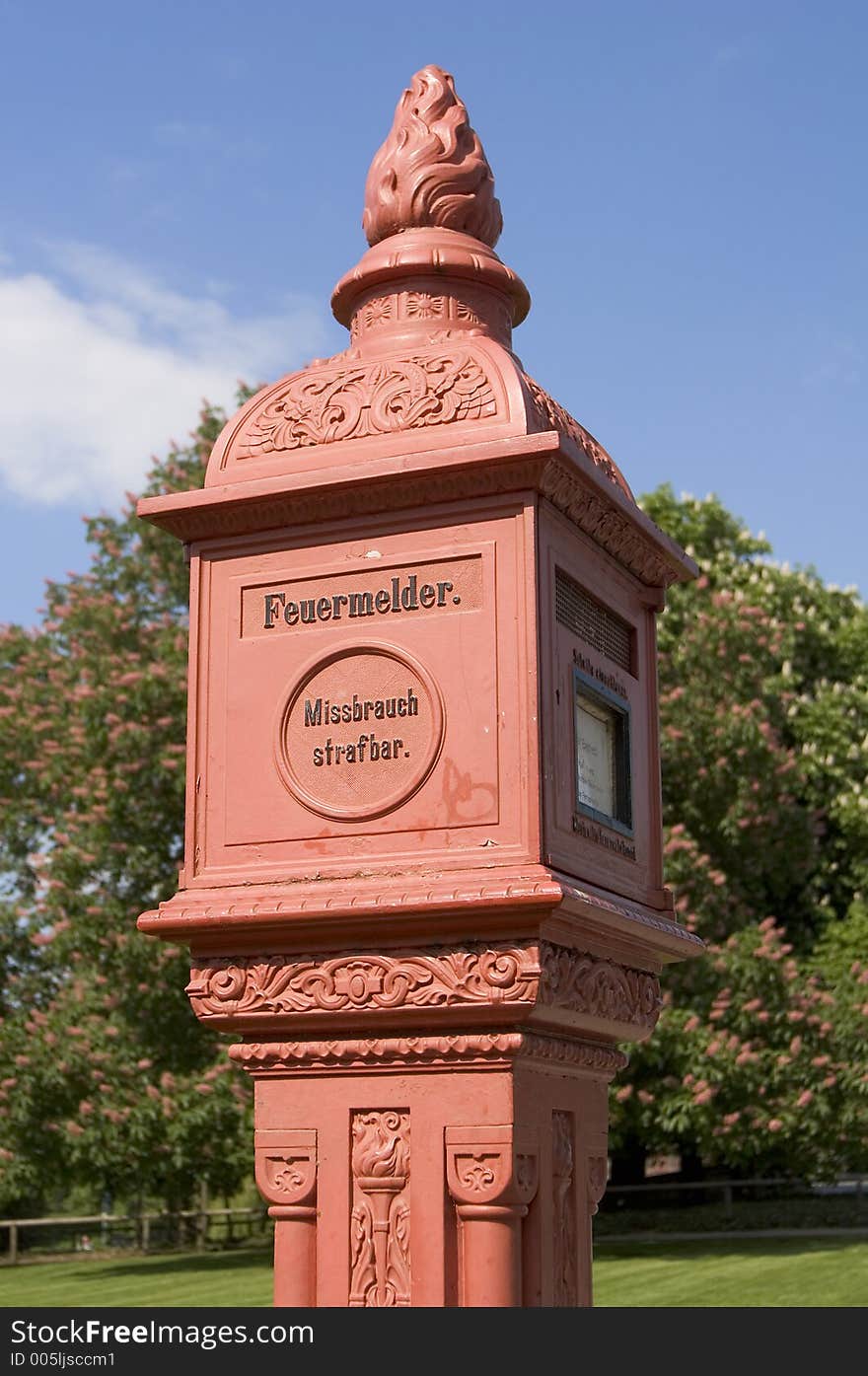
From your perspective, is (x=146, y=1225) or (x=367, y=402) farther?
(x=146, y=1225)

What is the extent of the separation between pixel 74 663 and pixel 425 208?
12772mm

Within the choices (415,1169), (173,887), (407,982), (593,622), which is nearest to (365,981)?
(407,982)

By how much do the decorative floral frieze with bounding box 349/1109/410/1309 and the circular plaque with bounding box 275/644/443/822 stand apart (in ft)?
2.54

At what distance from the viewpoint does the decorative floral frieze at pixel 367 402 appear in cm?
412

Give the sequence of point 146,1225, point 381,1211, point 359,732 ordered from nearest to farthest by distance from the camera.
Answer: point 381,1211 < point 359,732 < point 146,1225

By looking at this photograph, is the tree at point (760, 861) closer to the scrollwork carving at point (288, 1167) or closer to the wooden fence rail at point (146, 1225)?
the wooden fence rail at point (146, 1225)

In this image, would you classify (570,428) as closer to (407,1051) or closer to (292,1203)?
(407,1051)

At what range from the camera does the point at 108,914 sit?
49.4ft

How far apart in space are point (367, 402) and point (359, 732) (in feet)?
2.98

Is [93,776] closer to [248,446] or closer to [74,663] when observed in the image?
[74,663]

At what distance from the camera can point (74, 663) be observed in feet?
55.1

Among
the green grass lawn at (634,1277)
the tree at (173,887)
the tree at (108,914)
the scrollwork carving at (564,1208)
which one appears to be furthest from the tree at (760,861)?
the scrollwork carving at (564,1208)

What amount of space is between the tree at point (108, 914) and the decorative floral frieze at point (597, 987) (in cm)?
1090
